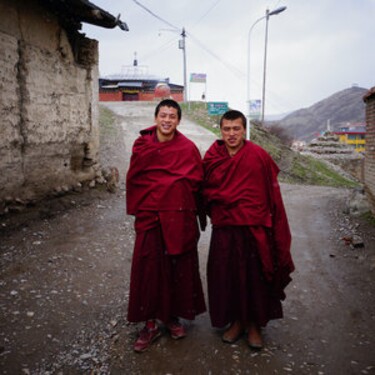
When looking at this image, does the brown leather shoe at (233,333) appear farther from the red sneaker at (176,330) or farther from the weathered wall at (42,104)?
the weathered wall at (42,104)

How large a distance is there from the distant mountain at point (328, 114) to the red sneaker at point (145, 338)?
282ft

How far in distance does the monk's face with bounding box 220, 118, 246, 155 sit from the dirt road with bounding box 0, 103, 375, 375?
149 centimetres

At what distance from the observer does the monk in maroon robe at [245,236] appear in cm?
251

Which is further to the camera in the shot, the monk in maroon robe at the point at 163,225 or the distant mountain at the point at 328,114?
the distant mountain at the point at 328,114

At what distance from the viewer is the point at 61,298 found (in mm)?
3326

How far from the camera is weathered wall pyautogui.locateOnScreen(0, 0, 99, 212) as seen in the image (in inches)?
181

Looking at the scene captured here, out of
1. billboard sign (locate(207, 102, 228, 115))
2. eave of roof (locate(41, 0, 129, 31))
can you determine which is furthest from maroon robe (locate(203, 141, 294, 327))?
billboard sign (locate(207, 102, 228, 115))

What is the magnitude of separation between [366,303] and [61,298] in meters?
2.90

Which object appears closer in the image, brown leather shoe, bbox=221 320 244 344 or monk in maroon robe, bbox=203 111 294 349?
monk in maroon robe, bbox=203 111 294 349

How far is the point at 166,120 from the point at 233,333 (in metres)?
1.67

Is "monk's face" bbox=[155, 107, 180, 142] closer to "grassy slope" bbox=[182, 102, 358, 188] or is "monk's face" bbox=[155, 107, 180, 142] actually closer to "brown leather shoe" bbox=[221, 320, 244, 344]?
"brown leather shoe" bbox=[221, 320, 244, 344]

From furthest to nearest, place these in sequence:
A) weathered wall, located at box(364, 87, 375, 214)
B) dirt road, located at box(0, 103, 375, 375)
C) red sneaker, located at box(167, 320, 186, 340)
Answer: weathered wall, located at box(364, 87, 375, 214), red sneaker, located at box(167, 320, 186, 340), dirt road, located at box(0, 103, 375, 375)

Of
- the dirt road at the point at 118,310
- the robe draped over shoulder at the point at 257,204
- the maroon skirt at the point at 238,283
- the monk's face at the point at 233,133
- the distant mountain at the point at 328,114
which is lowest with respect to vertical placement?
the dirt road at the point at 118,310

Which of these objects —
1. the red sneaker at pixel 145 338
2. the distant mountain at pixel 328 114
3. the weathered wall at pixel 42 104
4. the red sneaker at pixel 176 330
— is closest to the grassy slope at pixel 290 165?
the weathered wall at pixel 42 104
